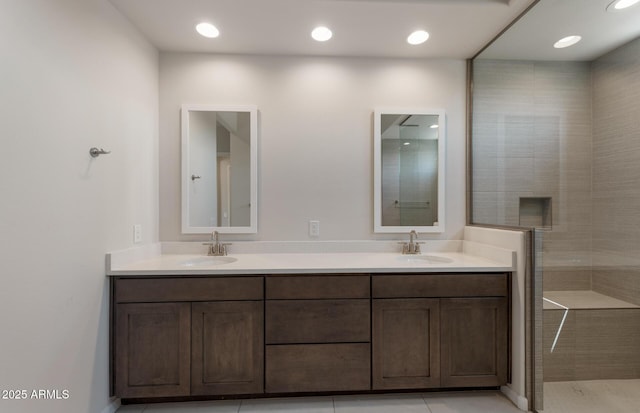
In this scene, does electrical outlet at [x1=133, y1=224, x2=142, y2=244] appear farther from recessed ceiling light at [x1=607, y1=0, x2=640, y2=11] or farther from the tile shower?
recessed ceiling light at [x1=607, y1=0, x2=640, y2=11]

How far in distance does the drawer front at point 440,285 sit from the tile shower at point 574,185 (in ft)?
0.93

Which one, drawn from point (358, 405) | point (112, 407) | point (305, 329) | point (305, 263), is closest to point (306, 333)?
point (305, 329)

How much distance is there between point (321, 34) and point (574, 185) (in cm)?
207

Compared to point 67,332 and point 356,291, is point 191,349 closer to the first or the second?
point 67,332

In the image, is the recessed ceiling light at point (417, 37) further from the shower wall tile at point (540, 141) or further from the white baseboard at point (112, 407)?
the white baseboard at point (112, 407)

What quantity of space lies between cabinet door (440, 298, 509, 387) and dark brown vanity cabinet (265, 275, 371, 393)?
0.49 meters

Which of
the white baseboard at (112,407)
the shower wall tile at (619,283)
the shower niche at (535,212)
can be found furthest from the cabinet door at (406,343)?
the white baseboard at (112,407)

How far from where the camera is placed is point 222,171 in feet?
6.97

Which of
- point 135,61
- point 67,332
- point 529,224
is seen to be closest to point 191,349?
point 67,332

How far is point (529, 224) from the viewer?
1914 mm

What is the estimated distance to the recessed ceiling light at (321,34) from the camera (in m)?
1.87

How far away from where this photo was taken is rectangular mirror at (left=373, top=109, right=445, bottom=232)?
86.4 inches

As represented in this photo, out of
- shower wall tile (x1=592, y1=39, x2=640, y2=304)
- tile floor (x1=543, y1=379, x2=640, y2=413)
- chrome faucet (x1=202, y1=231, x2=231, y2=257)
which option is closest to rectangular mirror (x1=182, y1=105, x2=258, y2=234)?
chrome faucet (x1=202, y1=231, x2=231, y2=257)

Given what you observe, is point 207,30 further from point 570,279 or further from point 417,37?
point 570,279
